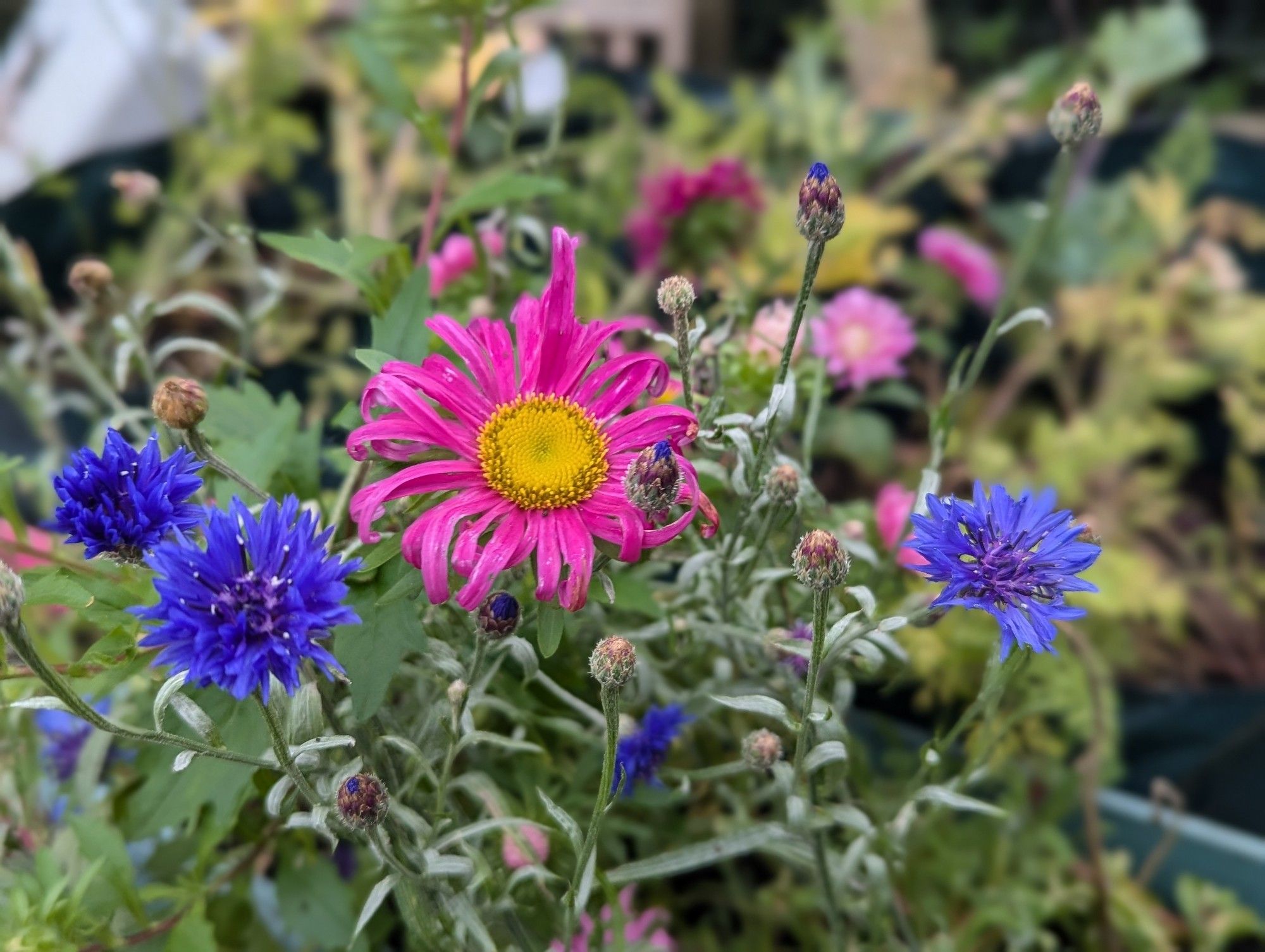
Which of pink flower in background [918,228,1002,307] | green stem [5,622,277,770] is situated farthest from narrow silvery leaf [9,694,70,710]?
pink flower in background [918,228,1002,307]

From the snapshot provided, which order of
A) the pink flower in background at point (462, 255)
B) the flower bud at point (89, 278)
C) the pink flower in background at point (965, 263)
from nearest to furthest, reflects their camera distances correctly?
the flower bud at point (89, 278)
the pink flower in background at point (462, 255)
the pink flower in background at point (965, 263)

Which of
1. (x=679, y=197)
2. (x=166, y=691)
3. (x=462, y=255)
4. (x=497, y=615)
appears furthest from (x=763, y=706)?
(x=679, y=197)

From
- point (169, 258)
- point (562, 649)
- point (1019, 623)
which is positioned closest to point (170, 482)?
point (562, 649)

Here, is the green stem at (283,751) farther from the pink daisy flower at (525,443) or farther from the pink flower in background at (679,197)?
the pink flower in background at (679,197)

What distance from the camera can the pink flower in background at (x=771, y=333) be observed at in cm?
57

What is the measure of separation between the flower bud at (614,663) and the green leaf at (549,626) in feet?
0.09

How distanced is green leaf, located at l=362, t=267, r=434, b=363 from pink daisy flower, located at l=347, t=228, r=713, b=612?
0.05 ft

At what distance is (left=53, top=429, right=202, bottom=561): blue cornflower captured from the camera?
369 mm

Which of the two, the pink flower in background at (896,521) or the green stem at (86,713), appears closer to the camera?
the green stem at (86,713)

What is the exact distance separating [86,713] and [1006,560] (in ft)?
1.01

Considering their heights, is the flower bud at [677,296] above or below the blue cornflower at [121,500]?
above

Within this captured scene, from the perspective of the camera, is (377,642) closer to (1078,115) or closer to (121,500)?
(121,500)

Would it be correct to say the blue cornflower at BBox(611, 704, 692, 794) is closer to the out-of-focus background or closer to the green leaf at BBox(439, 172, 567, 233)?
the green leaf at BBox(439, 172, 567, 233)

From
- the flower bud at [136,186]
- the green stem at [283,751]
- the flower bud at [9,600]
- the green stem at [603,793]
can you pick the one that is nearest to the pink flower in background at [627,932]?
the green stem at [603,793]
